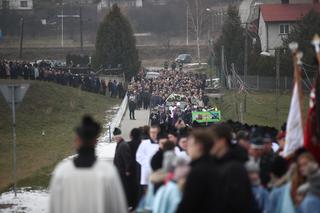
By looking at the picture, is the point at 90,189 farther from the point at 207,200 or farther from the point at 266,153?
the point at 266,153

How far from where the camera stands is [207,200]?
362 inches

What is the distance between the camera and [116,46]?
7956cm

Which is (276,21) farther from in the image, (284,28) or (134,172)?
(134,172)

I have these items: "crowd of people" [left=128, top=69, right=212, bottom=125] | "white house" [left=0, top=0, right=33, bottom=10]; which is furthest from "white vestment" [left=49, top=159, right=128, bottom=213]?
"white house" [left=0, top=0, right=33, bottom=10]

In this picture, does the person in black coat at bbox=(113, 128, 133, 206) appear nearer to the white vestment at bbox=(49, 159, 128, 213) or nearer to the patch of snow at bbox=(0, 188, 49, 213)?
the patch of snow at bbox=(0, 188, 49, 213)

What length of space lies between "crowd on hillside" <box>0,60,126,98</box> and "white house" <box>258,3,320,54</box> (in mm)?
17990

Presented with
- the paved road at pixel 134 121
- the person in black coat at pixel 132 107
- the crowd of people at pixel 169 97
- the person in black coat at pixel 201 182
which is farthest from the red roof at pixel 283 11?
the person in black coat at pixel 201 182

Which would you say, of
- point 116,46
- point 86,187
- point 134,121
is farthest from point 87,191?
point 116,46

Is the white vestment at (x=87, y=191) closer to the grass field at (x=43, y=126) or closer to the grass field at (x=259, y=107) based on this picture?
the grass field at (x=43, y=126)

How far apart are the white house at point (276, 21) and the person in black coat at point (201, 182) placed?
241ft

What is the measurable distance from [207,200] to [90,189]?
1035mm

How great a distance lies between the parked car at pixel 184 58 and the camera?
353ft

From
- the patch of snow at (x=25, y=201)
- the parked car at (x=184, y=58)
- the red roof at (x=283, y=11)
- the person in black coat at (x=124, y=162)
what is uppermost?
the red roof at (x=283, y=11)

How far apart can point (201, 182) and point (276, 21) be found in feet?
248
